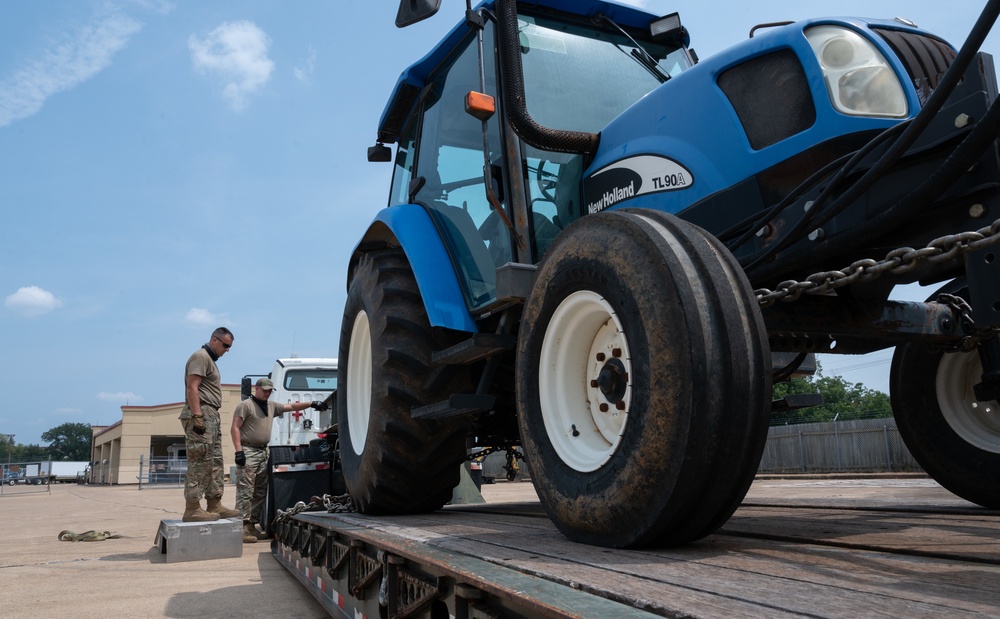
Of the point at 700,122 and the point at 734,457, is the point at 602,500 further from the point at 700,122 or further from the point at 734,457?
the point at 700,122

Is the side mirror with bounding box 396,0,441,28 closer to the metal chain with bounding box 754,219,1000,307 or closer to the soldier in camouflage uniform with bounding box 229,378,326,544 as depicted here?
the metal chain with bounding box 754,219,1000,307

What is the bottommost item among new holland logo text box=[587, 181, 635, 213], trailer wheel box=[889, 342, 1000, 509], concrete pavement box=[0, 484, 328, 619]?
concrete pavement box=[0, 484, 328, 619]

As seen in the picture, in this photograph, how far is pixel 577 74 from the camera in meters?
3.84

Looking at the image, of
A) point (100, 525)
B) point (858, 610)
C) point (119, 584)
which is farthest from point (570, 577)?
point (100, 525)

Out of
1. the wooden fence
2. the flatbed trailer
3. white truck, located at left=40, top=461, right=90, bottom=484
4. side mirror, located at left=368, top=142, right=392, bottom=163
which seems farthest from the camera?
white truck, located at left=40, top=461, right=90, bottom=484

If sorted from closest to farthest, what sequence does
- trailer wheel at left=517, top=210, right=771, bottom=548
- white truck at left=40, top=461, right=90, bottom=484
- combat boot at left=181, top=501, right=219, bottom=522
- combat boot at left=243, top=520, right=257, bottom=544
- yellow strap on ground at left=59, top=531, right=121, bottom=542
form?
trailer wheel at left=517, top=210, right=771, bottom=548 → combat boot at left=181, top=501, right=219, bottom=522 → combat boot at left=243, top=520, right=257, bottom=544 → yellow strap on ground at left=59, top=531, right=121, bottom=542 → white truck at left=40, top=461, right=90, bottom=484

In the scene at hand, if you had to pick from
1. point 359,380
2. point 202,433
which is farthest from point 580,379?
point 202,433

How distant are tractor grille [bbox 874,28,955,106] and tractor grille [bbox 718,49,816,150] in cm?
32

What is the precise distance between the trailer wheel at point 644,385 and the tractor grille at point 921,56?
3.45ft

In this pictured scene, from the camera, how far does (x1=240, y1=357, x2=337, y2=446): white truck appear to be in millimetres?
11656

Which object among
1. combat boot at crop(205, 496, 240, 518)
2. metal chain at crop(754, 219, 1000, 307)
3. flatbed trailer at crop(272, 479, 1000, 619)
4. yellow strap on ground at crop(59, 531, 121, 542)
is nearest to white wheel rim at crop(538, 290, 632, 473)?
flatbed trailer at crop(272, 479, 1000, 619)

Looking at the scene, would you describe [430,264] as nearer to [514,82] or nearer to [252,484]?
[514,82]

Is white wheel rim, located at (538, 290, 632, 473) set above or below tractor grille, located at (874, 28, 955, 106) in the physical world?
below

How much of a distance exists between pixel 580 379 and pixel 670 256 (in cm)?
64
